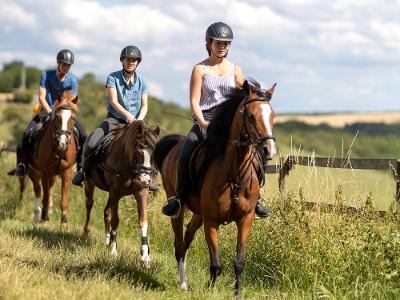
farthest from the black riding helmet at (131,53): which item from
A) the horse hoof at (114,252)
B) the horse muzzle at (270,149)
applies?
the horse muzzle at (270,149)

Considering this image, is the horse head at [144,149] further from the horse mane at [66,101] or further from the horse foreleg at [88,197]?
the horse mane at [66,101]

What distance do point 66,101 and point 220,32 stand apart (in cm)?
595

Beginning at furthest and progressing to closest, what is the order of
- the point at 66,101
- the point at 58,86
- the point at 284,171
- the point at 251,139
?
1. the point at 58,86
2. the point at 66,101
3. the point at 284,171
4. the point at 251,139

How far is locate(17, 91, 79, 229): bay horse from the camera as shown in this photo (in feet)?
43.1

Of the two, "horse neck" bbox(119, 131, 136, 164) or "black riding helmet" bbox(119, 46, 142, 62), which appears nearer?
"horse neck" bbox(119, 131, 136, 164)

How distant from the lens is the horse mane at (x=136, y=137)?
10.4m

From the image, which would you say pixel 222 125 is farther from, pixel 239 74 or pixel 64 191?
pixel 64 191

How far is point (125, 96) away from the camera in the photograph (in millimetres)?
11555

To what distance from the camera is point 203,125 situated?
803cm

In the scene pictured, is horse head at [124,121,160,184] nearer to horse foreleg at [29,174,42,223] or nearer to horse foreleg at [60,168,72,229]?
horse foreleg at [60,168,72,229]

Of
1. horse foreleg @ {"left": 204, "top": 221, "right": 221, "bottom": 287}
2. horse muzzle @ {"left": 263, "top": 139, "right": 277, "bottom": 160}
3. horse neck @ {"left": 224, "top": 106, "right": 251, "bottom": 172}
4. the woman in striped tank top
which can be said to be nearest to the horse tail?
the woman in striped tank top

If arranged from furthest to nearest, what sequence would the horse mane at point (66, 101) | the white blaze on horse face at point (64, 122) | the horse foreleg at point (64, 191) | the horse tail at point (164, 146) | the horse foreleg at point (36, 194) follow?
the horse foreleg at point (36, 194) → the horse foreleg at point (64, 191) → the horse mane at point (66, 101) → the white blaze on horse face at point (64, 122) → the horse tail at point (164, 146)

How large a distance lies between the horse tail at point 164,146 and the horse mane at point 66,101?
3.86 meters

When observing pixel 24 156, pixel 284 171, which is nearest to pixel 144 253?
pixel 284 171
